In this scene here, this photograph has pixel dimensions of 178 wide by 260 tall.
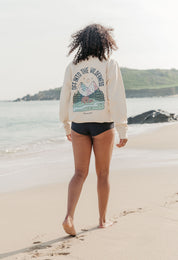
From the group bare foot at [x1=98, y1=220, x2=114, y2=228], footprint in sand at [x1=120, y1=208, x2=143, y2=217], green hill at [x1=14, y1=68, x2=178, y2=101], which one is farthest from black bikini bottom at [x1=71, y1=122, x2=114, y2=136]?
green hill at [x1=14, y1=68, x2=178, y2=101]

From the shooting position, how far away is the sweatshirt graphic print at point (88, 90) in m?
3.50

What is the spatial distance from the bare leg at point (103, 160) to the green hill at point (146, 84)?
146 m

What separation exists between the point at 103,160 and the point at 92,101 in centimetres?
63

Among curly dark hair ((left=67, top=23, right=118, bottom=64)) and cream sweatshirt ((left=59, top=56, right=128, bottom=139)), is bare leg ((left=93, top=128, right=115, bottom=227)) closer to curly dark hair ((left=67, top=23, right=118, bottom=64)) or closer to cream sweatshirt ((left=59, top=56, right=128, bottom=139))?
cream sweatshirt ((left=59, top=56, right=128, bottom=139))

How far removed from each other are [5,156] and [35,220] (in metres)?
7.32

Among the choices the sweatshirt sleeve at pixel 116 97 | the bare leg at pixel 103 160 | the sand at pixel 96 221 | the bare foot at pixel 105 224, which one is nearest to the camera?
the sand at pixel 96 221

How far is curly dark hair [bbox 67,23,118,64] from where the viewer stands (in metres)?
3.56

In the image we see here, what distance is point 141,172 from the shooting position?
22.8ft

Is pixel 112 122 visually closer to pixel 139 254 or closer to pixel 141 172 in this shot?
pixel 139 254

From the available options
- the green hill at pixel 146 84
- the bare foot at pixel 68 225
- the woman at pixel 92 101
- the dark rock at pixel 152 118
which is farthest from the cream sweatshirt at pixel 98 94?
the green hill at pixel 146 84

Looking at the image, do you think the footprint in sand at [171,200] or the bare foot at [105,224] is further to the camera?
the footprint in sand at [171,200]

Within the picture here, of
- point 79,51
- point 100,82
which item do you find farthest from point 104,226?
point 79,51

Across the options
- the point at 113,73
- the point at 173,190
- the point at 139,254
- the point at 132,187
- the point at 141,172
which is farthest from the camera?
the point at 141,172

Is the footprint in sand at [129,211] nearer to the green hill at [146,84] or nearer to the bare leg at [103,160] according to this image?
the bare leg at [103,160]
